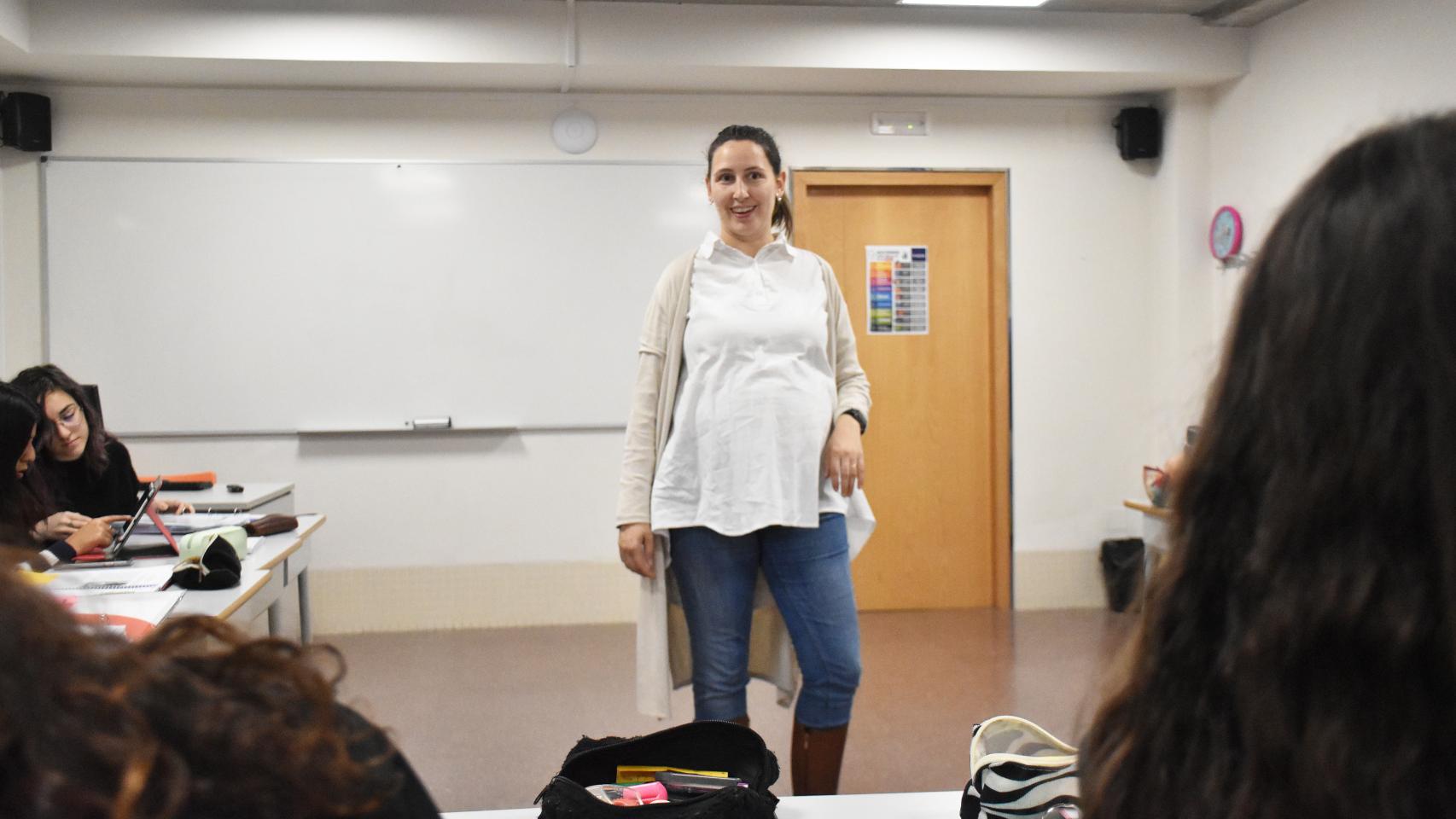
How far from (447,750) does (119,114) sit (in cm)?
303

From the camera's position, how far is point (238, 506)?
3055 mm

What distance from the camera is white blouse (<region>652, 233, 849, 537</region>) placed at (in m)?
1.90

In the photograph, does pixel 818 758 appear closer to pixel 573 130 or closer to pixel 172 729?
pixel 172 729

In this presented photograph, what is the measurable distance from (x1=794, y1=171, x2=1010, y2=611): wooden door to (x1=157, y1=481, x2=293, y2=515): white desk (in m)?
2.41

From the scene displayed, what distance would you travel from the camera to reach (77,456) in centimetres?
284

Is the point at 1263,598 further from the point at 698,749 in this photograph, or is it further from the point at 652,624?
the point at 652,624

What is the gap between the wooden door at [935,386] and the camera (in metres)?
4.61

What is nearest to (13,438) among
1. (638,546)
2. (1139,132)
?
(638,546)

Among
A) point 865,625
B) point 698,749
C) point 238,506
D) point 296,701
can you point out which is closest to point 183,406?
point 238,506

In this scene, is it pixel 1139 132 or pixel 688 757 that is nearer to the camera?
pixel 688 757

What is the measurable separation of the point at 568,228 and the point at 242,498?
1801mm

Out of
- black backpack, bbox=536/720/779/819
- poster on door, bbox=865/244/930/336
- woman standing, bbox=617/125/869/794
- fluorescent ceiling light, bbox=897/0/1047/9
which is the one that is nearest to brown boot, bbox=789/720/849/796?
woman standing, bbox=617/125/869/794

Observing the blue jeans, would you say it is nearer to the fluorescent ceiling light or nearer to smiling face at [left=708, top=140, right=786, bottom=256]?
smiling face at [left=708, top=140, right=786, bottom=256]

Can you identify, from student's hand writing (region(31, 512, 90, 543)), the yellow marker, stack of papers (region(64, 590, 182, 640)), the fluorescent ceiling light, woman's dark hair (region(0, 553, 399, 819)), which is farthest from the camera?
the fluorescent ceiling light
